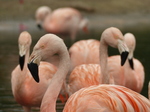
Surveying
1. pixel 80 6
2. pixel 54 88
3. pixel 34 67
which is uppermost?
pixel 34 67

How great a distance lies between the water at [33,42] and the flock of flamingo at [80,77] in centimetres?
64

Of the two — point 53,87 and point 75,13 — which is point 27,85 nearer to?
point 53,87

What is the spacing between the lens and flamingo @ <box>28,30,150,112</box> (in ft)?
13.3

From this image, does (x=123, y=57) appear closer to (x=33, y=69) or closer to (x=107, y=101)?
(x=107, y=101)

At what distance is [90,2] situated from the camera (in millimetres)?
23344

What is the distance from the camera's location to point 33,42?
14320 mm

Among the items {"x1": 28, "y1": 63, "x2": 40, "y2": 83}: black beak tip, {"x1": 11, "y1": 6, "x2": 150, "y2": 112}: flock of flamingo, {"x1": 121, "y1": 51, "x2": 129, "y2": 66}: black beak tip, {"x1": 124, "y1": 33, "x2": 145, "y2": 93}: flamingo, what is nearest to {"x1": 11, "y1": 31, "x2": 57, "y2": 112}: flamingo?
{"x1": 11, "y1": 6, "x2": 150, "y2": 112}: flock of flamingo

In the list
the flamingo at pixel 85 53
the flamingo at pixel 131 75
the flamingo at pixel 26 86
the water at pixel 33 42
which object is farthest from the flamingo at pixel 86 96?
the flamingo at pixel 85 53

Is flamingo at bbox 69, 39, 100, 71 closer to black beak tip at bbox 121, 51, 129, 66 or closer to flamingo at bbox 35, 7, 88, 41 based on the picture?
black beak tip at bbox 121, 51, 129, 66

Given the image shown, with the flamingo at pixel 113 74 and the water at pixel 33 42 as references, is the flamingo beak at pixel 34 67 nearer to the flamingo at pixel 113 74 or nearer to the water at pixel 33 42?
the flamingo at pixel 113 74

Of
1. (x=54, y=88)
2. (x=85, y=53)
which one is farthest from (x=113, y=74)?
(x=54, y=88)

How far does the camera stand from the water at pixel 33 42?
7.45 meters

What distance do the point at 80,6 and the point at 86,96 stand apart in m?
17.9

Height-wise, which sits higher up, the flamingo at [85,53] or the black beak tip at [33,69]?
the black beak tip at [33,69]
